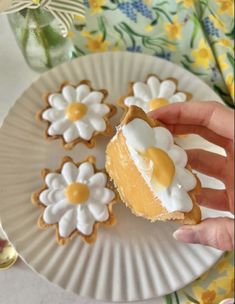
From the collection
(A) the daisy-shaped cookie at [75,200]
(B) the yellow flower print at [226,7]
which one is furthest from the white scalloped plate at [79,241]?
(B) the yellow flower print at [226,7]

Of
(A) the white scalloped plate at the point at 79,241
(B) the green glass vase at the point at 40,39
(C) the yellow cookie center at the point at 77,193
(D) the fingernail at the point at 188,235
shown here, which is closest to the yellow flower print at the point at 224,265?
(A) the white scalloped plate at the point at 79,241

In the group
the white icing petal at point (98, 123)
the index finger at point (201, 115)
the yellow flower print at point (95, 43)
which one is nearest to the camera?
the index finger at point (201, 115)

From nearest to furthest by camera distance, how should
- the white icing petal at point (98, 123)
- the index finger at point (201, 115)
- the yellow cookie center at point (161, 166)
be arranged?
the yellow cookie center at point (161, 166) → the index finger at point (201, 115) → the white icing petal at point (98, 123)

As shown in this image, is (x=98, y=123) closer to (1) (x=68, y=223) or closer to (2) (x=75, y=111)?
(2) (x=75, y=111)

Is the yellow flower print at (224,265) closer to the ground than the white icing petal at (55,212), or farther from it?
closer to the ground

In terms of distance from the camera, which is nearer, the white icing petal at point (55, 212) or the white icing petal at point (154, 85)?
the white icing petal at point (55, 212)

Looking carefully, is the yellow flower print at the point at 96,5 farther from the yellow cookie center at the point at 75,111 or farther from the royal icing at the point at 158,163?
the royal icing at the point at 158,163

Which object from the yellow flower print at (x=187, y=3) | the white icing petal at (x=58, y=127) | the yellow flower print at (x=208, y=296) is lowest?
the yellow flower print at (x=208, y=296)
